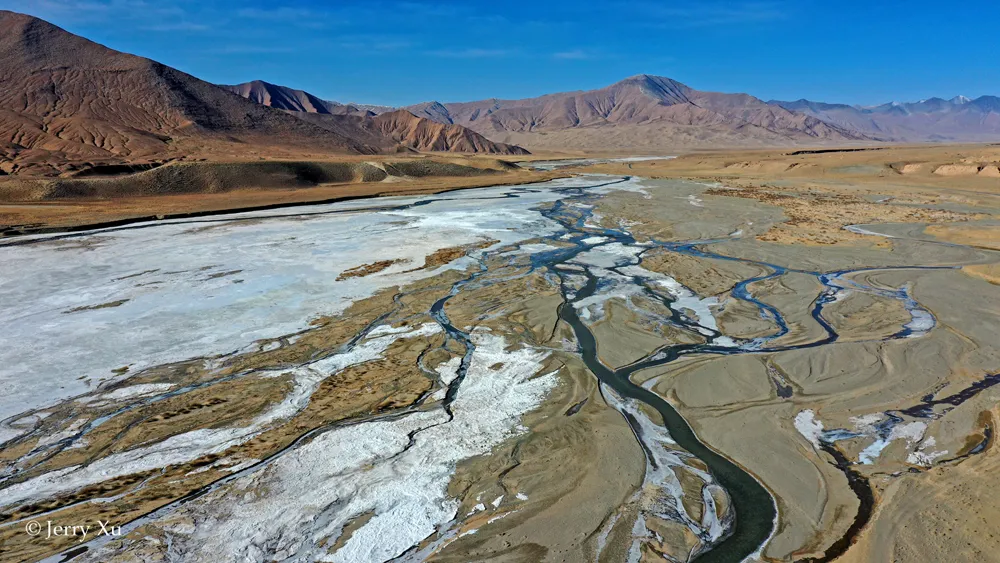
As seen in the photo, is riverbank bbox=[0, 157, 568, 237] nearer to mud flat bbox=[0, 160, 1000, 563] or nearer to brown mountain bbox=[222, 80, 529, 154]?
mud flat bbox=[0, 160, 1000, 563]

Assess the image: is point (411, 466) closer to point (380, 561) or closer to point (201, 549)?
point (380, 561)

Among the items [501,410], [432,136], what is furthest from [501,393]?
[432,136]

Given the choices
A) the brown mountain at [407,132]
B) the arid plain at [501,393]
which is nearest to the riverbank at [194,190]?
the arid plain at [501,393]

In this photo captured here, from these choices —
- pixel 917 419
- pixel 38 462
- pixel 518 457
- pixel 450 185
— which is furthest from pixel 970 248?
pixel 450 185

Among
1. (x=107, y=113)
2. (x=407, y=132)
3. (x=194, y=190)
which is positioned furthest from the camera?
(x=407, y=132)

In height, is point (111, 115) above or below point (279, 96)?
below

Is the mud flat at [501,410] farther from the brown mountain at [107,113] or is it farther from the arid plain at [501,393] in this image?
the brown mountain at [107,113]

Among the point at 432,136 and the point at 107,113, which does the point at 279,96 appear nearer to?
the point at 432,136

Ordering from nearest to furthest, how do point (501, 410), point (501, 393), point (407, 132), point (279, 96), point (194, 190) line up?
1. point (501, 410)
2. point (501, 393)
3. point (194, 190)
4. point (407, 132)
5. point (279, 96)
